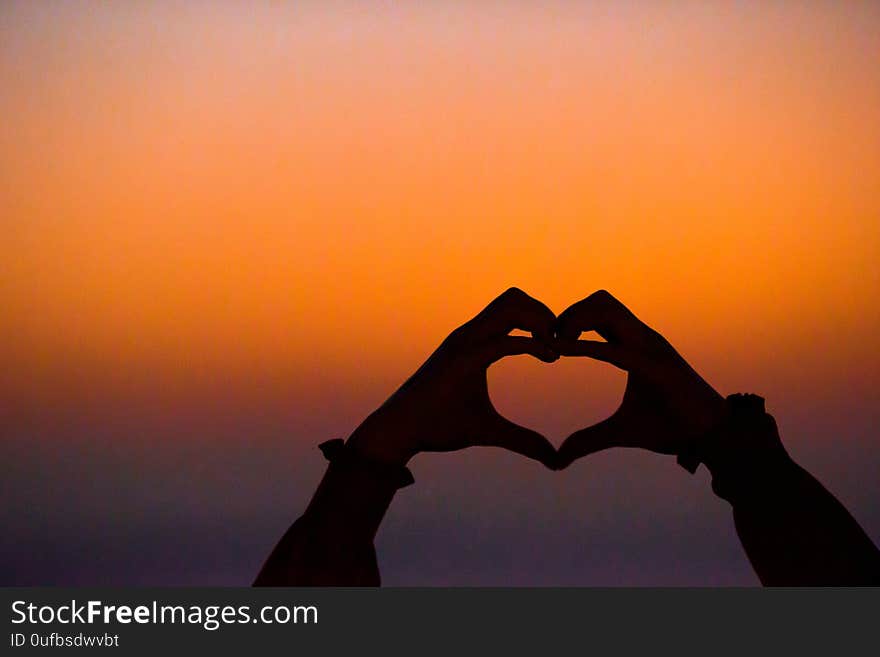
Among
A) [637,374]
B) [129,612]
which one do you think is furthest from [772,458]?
[129,612]

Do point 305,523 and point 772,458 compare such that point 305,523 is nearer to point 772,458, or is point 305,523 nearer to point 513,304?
point 513,304

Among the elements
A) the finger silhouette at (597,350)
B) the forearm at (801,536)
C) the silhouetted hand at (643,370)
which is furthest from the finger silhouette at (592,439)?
the forearm at (801,536)

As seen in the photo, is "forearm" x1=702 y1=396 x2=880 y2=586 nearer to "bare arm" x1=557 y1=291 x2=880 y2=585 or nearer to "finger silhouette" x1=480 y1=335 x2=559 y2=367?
"bare arm" x1=557 y1=291 x2=880 y2=585

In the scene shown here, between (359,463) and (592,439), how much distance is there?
71 centimetres

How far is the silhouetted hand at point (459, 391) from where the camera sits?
323cm

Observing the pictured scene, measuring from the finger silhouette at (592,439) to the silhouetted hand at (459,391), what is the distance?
65mm

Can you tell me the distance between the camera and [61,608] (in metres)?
2.85

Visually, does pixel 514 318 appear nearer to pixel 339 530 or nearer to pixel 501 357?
pixel 501 357

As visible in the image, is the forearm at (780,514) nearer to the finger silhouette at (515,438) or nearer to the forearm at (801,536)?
the forearm at (801,536)

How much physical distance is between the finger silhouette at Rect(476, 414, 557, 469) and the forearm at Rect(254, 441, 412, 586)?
28 cm

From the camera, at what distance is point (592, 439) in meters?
3.39

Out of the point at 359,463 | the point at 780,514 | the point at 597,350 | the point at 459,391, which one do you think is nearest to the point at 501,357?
the point at 459,391

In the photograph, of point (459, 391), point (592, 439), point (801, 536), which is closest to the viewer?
point (801, 536)

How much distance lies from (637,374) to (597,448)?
0.26m
